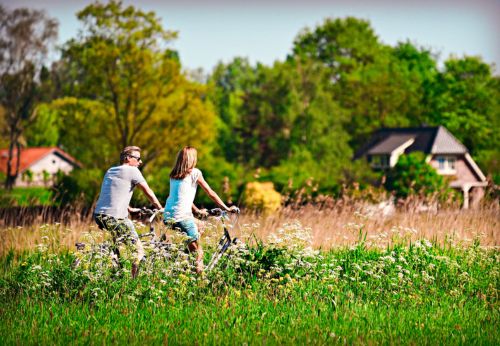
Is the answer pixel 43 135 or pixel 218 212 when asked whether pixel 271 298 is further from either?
pixel 43 135

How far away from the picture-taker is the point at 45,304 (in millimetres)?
7121

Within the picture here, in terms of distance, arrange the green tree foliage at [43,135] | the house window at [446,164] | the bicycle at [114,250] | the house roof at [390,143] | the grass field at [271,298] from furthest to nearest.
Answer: the green tree foliage at [43,135]
the house window at [446,164]
the house roof at [390,143]
the bicycle at [114,250]
the grass field at [271,298]

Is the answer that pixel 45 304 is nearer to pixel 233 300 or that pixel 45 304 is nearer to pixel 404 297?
pixel 233 300

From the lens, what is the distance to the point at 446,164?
46.4m

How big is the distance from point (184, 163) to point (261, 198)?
27.8 feet

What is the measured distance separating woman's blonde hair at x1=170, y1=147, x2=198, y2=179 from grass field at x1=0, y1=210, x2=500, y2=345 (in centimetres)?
82

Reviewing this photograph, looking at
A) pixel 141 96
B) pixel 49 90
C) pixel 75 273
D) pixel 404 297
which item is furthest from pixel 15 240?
pixel 49 90

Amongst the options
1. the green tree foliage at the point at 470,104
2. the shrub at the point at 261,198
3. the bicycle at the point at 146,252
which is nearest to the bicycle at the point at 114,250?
the bicycle at the point at 146,252

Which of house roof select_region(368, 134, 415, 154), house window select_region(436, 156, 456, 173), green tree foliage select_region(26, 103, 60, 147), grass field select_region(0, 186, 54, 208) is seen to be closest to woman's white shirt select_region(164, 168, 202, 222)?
grass field select_region(0, 186, 54, 208)

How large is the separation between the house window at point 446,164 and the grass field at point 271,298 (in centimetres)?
3801

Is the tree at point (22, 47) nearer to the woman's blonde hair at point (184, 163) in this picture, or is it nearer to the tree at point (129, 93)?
the tree at point (129, 93)

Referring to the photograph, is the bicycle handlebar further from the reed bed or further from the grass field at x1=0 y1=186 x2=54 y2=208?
the grass field at x1=0 y1=186 x2=54 y2=208

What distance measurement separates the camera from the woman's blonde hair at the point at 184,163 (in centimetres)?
809

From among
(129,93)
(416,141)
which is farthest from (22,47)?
(416,141)
